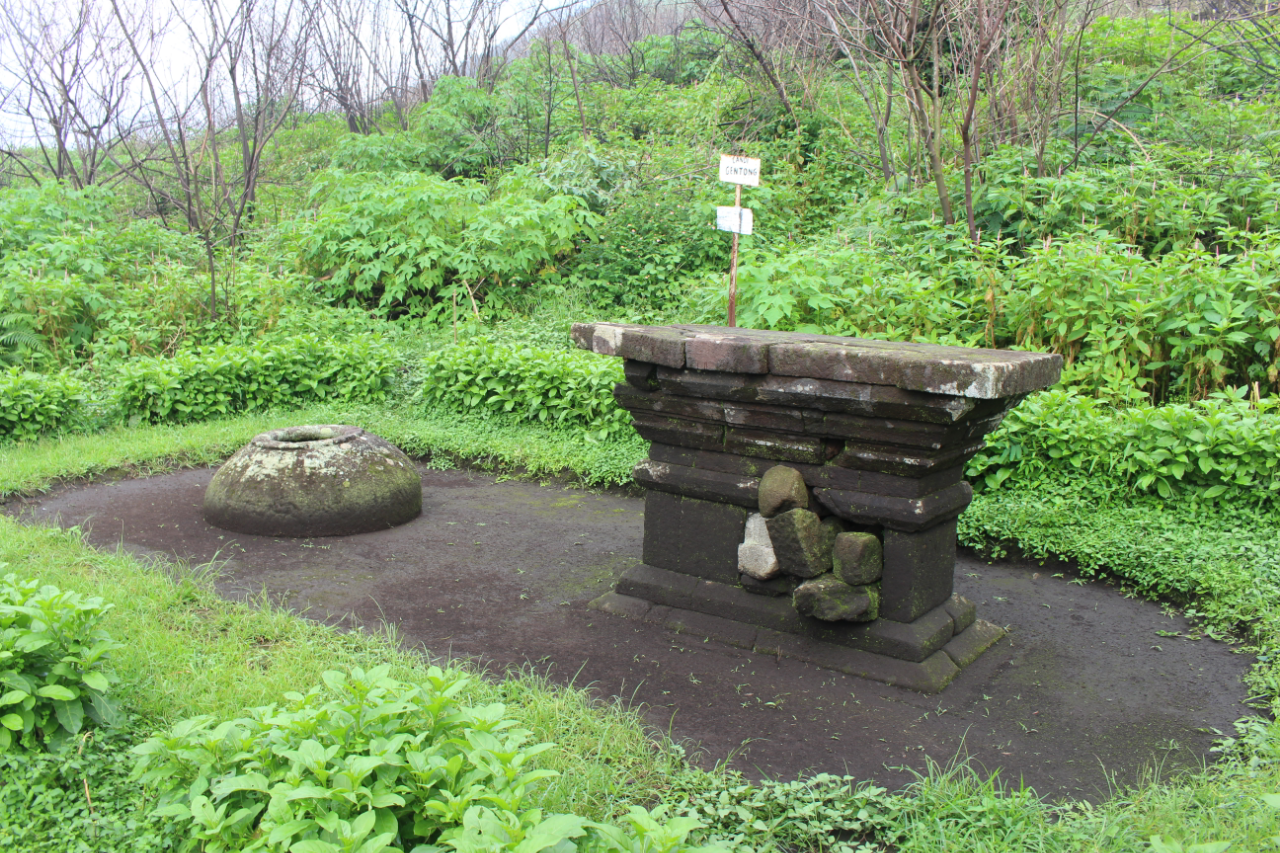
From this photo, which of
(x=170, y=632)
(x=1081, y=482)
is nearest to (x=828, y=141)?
(x=1081, y=482)

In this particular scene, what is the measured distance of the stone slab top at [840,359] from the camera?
10.3 ft

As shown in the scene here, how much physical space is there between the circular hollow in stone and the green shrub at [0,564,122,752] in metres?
2.03

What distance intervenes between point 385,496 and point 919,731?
3.25 m

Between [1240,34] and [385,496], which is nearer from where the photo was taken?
[385,496]

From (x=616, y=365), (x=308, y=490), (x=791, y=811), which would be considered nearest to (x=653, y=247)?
(x=616, y=365)

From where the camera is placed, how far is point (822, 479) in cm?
362

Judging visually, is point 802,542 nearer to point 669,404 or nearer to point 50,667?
point 669,404

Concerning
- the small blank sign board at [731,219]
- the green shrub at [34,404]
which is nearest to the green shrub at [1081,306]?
the small blank sign board at [731,219]

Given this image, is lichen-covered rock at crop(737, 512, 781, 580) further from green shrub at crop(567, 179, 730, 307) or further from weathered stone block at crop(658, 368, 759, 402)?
green shrub at crop(567, 179, 730, 307)

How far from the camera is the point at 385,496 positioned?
5156 millimetres

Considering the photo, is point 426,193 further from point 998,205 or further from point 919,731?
point 919,731

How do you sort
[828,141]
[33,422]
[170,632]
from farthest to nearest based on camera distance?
[828,141], [33,422], [170,632]

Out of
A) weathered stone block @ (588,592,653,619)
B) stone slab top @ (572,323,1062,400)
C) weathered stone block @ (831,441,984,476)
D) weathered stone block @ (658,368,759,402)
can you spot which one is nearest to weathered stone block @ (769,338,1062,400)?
stone slab top @ (572,323,1062,400)

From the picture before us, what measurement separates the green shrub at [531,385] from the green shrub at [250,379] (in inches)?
25.5
